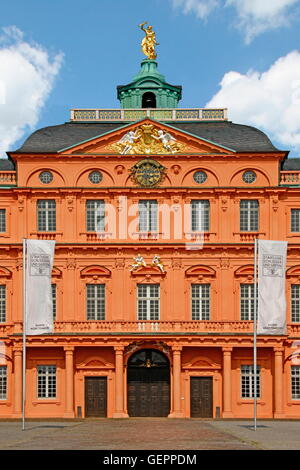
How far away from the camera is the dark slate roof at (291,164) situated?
6106 centimetres

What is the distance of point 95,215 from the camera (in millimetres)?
57906

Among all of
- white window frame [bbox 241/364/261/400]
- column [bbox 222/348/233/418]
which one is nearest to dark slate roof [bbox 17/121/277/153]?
column [bbox 222/348/233/418]

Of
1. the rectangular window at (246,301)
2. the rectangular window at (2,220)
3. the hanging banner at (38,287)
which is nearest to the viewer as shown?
the hanging banner at (38,287)

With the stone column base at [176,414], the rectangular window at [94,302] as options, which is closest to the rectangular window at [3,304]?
the rectangular window at [94,302]

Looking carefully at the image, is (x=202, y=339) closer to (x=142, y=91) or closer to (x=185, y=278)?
(x=185, y=278)

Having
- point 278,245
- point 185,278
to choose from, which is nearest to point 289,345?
point 185,278

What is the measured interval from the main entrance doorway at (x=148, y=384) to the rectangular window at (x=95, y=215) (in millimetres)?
8204

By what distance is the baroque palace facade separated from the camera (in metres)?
56.2

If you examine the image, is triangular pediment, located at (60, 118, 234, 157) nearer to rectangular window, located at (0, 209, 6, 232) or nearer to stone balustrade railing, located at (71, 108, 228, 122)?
stone balustrade railing, located at (71, 108, 228, 122)

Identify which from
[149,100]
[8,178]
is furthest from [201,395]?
[149,100]

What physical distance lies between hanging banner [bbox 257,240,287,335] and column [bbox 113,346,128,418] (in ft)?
40.4

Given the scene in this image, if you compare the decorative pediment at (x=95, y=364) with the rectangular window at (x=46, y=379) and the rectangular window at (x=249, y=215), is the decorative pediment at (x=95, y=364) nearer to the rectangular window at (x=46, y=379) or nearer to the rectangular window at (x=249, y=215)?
the rectangular window at (x=46, y=379)

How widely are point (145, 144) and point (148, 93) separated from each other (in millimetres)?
10164

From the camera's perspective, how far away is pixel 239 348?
185ft
